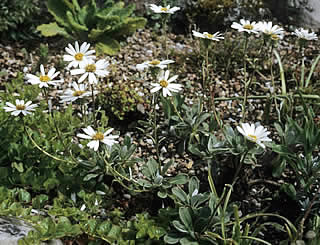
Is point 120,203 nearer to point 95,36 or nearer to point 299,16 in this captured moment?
point 95,36

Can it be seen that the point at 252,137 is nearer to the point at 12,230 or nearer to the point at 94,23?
the point at 12,230

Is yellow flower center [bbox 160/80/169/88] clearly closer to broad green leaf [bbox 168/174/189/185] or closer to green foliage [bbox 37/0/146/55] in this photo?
broad green leaf [bbox 168/174/189/185]

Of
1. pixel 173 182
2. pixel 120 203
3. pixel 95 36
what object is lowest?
pixel 120 203

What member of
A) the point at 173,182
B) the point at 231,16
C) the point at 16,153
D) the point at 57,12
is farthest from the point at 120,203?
the point at 231,16

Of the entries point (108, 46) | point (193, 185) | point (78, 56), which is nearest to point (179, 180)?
point (193, 185)

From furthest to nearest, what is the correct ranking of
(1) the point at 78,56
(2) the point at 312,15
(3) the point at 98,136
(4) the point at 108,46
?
1. (2) the point at 312,15
2. (4) the point at 108,46
3. (1) the point at 78,56
4. (3) the point at 98,136

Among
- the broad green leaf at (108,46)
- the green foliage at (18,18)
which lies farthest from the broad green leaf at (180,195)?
the green foliage at (18,18)

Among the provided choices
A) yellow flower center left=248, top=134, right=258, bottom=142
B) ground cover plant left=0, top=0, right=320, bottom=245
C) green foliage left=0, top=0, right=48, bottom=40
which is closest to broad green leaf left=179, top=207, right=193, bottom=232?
ground cover plant left=0, top=0, right=320, bottom=245
